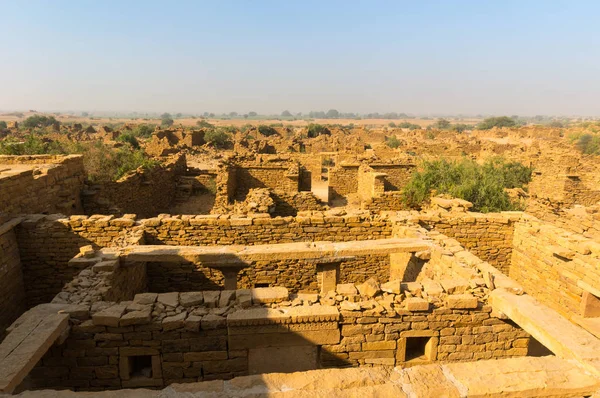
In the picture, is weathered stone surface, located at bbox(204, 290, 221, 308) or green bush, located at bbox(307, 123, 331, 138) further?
green bush, located at bbox(307, 123, 331, 138)

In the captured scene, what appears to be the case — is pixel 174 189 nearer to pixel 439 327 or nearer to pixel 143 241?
pixel 143 241

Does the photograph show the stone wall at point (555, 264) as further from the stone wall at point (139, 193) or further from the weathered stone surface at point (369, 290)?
the stone wall at point (139, 193)

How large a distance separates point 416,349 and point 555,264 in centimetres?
418

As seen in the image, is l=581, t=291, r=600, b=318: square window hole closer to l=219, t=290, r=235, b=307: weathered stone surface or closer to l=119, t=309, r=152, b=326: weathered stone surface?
l=219, t=290, r=235, b=307: weathered stone surface

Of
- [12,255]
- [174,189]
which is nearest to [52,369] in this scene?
[12,255]

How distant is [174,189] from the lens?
1814 centimetres

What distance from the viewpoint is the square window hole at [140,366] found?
15.5ft

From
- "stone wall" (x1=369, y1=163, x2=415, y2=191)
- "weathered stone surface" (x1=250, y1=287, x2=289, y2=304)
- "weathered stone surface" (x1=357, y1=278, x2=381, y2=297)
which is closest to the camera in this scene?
"weathered stone surface" (x1=250, y1=287, x2=289, y2=304)

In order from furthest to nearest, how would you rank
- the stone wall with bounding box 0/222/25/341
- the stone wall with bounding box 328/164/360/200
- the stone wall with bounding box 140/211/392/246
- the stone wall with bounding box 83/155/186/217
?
1. the stone wall with bounding box 328/164/360/200
2. the stone wall with bounding box 83/155/186/217
3. the stone wall with bounding box 140/211/392/246
4. the stone wall with bounding box 0/222/25/341

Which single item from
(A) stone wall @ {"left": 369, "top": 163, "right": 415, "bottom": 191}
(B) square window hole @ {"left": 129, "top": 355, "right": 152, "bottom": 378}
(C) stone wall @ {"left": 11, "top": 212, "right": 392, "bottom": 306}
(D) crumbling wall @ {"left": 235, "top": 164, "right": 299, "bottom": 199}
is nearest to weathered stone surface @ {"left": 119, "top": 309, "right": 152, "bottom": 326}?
(B) square window hole @ {"left": 129, "top": 355, "right": 152, "bottom": 378}

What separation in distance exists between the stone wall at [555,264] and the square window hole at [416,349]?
3671 mm

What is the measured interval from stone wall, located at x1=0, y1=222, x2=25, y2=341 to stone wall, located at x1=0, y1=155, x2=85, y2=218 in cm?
72

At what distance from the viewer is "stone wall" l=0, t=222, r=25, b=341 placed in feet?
23.7

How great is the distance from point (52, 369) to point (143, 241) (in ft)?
11.0
